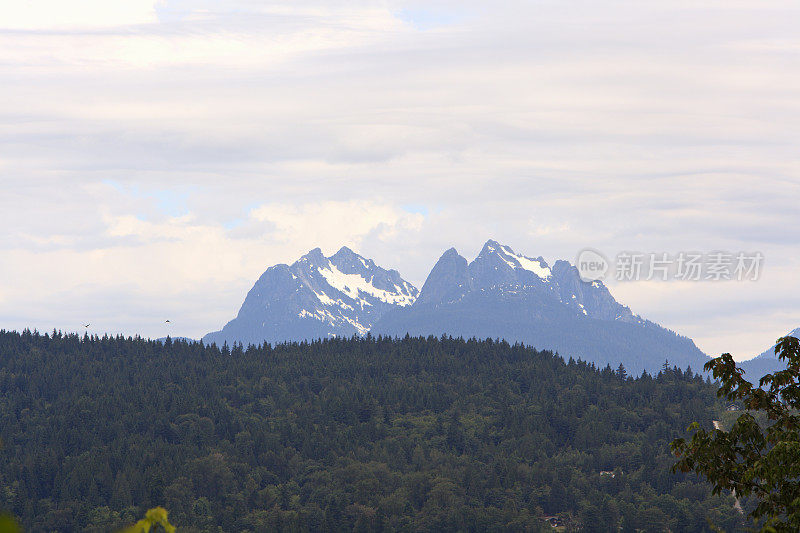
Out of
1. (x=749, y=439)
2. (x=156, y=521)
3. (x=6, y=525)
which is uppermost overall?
(x=749, y=439)

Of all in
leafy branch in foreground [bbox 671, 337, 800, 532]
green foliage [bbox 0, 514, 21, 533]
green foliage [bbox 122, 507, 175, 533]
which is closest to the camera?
green foliage [bbox 0, 514, 21, 533]

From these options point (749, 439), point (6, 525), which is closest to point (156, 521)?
point (6, 525)

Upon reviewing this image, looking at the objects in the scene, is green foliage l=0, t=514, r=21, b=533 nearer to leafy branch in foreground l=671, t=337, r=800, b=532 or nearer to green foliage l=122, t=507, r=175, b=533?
green foliage l=122, t=507, r=175, b=533

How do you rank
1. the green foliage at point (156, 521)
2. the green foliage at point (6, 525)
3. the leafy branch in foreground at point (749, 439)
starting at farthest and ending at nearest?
the leafy branch in foreground at point (749, 439) < the green foliage at point (156, 521) < the green foliage at point (6, 525)

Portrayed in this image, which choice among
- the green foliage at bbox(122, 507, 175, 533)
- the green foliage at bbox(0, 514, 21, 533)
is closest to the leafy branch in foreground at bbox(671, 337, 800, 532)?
the green foliage at bbox(122, 507, 175, 533)

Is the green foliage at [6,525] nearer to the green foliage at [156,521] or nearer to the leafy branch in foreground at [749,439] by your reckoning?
the green foliage at [156,521]

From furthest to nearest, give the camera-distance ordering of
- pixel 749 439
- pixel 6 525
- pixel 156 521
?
pixel 749 439, pixel 156 521, pixel 6 525

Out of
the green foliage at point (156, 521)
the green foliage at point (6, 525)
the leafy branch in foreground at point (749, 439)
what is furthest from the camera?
the leafy branch in foreground at point (749, 439)

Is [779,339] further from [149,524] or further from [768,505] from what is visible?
[149,524]

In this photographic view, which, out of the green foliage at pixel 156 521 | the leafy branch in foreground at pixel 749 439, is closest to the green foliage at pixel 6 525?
the green foliage at pixel 156 521

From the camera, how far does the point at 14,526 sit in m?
13.9

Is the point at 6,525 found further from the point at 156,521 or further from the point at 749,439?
the point at 749,439

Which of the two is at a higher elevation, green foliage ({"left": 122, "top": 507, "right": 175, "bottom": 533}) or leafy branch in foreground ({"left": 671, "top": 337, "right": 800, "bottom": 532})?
leafy branch in foreground ({"left": 671, "top": 337, "right": 800, "bottom": 532})

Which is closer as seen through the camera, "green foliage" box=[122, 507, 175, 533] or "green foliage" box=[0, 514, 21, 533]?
"green foliage" box=[0, 514, 21, 533]
